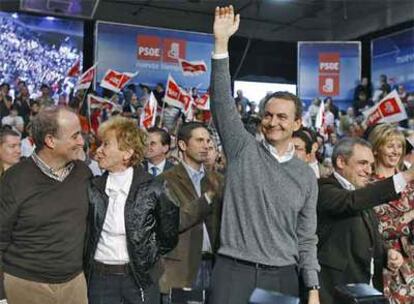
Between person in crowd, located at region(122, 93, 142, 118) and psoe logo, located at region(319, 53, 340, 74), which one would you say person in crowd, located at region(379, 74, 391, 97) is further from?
person in crowd, located at region(122, 93, 142, 118)

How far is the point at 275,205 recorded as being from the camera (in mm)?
2213

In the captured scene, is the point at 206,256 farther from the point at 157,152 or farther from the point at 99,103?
the point at 99,103

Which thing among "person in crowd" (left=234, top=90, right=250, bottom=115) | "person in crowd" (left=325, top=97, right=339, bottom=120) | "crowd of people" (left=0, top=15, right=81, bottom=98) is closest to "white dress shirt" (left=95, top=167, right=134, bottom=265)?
"crowd of people" (left=0, top=15, right=81, bottom=98)

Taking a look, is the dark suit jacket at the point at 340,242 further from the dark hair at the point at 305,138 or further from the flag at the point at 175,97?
the flag at the point at 175,97

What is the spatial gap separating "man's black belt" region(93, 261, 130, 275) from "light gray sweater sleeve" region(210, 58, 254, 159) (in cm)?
67

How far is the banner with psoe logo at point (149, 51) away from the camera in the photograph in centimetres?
1361

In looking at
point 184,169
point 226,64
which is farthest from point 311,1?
point 226,64

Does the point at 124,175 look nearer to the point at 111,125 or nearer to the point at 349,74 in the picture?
the point at 111,125

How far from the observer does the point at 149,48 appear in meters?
14.2

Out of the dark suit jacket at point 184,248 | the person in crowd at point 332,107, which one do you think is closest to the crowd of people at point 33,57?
the person in crowd at point 332,107

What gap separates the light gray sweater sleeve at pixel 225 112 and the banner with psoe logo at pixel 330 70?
1369 centimetres

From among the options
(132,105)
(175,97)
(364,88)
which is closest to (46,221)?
(175,97)

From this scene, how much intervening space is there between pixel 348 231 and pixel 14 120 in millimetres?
8964

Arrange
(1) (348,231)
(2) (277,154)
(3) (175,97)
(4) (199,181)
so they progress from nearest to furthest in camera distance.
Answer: (2) (277,154) < (1) (348,231) < (4) (199,181) < (3) (175,97)
